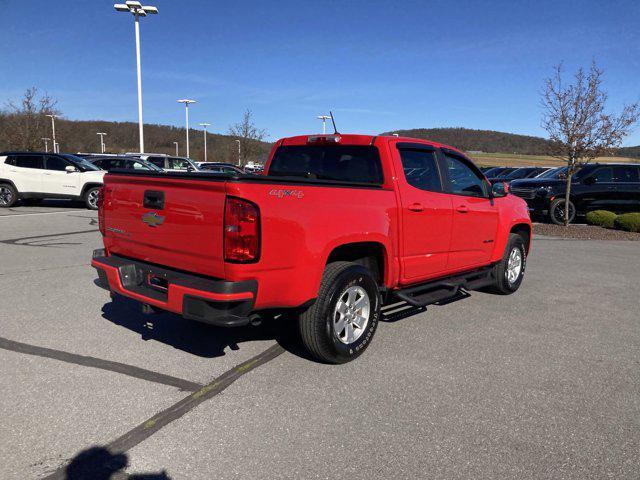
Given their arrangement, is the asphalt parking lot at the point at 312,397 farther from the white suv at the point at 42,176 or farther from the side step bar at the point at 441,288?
the white suv at the point at 42,176

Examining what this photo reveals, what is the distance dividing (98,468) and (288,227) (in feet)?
5.73

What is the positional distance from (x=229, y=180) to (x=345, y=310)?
1.48m

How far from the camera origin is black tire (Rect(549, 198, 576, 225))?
1530 cm

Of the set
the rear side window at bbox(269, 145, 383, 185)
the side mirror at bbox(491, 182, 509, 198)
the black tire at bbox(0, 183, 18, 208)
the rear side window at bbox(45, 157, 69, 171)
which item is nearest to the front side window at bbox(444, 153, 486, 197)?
the side mirror at bbox(491, 182, 509, 198)

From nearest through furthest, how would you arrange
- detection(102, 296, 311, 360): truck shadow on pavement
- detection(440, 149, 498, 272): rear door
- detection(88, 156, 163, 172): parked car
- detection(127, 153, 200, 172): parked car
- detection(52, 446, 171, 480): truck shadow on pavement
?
detection(52, 446, 171, 480): truck shadow on pavement
detection(102, 296, 311, 360): truck shadow on pavement
detection(440, 149, 498, 272): rear door
detection(88, 156, 163, 172): parked car
detection(127, 153, 200, 172): parked car

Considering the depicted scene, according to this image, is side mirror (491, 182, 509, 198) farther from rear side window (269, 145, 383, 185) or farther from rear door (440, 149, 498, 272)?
rear side window (269, 145, 383, 185)

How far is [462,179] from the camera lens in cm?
552

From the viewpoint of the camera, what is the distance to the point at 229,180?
10.5 ft

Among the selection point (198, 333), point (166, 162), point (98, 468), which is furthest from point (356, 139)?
point (166, 162)

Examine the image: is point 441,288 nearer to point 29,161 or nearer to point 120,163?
point 29,161

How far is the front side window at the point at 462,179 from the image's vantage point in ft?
17.3

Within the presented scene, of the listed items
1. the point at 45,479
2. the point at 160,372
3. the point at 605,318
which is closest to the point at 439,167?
the point at 605,318

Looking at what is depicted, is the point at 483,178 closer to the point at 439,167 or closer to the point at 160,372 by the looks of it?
the point at 439,167

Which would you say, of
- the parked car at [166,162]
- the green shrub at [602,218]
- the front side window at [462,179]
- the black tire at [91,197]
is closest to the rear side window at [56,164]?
the black tire at [91,197]
